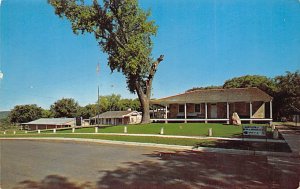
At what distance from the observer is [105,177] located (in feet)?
26.1

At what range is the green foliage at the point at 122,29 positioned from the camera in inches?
1008

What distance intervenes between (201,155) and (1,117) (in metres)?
8.06

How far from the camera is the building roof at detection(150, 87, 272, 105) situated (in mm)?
26000

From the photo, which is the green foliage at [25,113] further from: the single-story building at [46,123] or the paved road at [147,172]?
the paved road at [147,172]

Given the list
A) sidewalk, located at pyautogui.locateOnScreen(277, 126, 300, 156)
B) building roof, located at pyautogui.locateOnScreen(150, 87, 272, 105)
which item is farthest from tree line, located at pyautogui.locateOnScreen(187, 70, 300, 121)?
sidewalk, located at pyautogui.locateOnScreen(277, 126, 300, 156)

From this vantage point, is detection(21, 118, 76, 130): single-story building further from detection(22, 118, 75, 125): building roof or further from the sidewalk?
the sidewalk

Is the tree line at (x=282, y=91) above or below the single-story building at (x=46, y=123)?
above

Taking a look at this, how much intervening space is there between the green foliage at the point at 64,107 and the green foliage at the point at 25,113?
1.24 ft

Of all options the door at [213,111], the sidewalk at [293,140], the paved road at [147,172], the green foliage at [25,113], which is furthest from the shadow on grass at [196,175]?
the door at [213,111]

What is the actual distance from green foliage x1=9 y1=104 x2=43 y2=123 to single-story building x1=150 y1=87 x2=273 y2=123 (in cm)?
1825

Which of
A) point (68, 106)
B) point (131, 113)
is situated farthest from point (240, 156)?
point (131, 113)

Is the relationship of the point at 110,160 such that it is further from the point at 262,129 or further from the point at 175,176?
the point at 262,129

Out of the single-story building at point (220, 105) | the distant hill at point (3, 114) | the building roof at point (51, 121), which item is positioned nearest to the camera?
the distant hill at point (3, 114)

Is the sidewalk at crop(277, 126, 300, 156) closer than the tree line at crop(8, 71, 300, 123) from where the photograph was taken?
No
